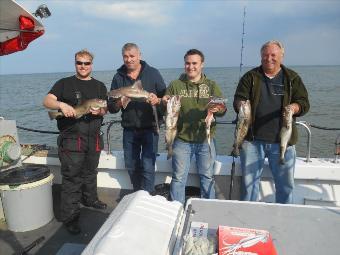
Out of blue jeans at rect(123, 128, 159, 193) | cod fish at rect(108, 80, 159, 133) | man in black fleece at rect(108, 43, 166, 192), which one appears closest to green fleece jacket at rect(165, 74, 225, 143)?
cod fish at rect(108, 80, 159, 133)

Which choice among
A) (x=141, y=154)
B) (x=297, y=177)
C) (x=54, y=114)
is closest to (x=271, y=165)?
(x=297, y=177)

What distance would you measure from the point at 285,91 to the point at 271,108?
269mm

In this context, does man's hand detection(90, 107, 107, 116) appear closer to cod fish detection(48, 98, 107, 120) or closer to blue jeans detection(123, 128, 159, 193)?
cod fish detection(48, 98, 107, 120)

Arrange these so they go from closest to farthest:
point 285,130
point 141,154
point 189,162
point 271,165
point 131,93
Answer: point 285,130 < point 271,165 < point 131,93 < point 189,162 < point 141,154

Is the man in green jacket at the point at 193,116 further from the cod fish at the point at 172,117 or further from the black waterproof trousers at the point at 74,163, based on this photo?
the black waterproof trousers at the point at 74,163

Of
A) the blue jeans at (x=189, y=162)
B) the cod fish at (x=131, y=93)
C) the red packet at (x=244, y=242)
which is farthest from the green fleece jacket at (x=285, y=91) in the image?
the red packet at (x=244, y=242)

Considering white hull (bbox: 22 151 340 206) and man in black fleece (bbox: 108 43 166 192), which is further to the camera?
white hull (bbox: 22 151 340 206)

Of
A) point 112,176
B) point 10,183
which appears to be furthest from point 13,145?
point 112,176

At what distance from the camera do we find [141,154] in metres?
5.25

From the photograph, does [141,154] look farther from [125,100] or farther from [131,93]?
[131,93]

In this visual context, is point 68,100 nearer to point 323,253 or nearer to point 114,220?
point 114,220

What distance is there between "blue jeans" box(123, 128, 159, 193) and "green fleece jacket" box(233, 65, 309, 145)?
1510mm

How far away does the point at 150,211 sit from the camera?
2068mm

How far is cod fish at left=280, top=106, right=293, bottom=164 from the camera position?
3.93 meters
